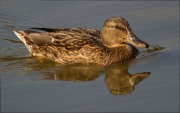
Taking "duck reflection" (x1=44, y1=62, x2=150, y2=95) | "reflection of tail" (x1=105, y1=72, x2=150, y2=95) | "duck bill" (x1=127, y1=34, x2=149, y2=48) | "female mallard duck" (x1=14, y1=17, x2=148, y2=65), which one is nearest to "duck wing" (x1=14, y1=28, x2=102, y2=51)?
"female mallard duck" (x1=14, y1=17, x2=148, y2=65)

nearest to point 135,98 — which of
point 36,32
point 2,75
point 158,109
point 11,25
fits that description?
point 158,109

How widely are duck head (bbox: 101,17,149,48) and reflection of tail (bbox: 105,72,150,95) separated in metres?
0.91

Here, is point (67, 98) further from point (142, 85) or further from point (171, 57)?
point (171, 57)

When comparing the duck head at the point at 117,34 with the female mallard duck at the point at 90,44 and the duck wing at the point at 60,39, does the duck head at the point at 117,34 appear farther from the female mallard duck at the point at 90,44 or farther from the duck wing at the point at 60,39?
the duck wing at the point at 60,39

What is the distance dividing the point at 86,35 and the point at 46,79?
1.79 m

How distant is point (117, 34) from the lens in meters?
11.7

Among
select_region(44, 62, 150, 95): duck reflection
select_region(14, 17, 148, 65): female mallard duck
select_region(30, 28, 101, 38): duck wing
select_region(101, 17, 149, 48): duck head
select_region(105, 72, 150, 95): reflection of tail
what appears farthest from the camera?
select_region(30, 28, 101, 38): duck wing

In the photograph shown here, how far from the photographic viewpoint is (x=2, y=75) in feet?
34.7

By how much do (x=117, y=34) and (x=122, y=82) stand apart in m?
1.58

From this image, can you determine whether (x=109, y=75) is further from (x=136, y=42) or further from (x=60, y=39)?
(x=60, y=39)

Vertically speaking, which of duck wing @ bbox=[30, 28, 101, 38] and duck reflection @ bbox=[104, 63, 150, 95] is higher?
duck wing @ bbox=[30, 28, 101, 38]

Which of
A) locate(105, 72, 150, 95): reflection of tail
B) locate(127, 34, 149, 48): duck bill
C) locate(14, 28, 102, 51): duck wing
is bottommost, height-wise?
locate(105, 72, 150, 95): reflection of tail

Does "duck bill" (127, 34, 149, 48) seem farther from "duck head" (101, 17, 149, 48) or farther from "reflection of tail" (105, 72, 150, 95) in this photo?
"reflection of tail" (105, 72, 150, 95)

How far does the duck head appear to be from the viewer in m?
11.4
